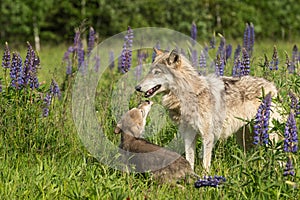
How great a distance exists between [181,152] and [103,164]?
1.17m

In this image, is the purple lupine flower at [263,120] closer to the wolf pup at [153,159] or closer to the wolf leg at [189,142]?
the wolf pup at [153,159]

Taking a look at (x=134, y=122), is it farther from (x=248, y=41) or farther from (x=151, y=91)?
(x=248, y=41)

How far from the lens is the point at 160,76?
219 inches

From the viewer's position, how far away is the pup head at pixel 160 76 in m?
5.50

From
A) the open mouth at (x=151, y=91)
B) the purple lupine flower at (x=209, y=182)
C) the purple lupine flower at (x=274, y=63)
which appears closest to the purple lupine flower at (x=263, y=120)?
the purple lupine flower at (x=209, y=182)

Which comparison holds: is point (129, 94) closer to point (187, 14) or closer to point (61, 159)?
point (61, 159)

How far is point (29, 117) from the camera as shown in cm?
553

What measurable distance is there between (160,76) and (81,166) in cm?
127

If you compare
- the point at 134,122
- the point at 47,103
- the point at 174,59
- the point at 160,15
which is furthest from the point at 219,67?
the point at 160,15

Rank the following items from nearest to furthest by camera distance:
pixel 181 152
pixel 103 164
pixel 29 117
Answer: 1. pixel 103 164
2. pixel 29 117
3. pixel 181 152

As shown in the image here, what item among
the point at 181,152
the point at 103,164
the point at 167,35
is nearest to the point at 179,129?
the point at 181,152

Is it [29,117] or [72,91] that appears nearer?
[29,117]

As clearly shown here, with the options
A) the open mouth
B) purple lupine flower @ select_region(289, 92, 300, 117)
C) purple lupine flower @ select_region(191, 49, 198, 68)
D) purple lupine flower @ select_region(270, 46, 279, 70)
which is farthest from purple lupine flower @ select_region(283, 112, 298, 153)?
purple lupine flower @ select_region(191, 49, 198, 68)

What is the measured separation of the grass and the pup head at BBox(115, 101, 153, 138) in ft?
1.22
